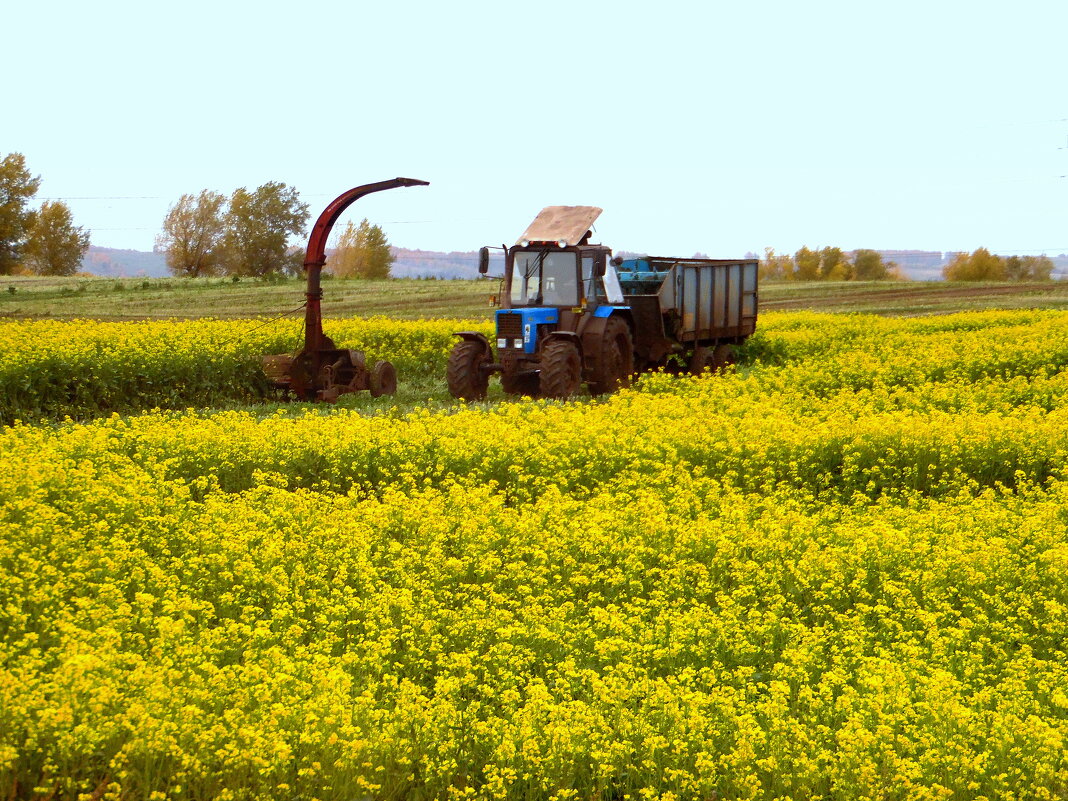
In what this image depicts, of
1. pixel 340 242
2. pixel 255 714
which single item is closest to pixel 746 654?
pixel 255 714

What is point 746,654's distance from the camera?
7.05 m

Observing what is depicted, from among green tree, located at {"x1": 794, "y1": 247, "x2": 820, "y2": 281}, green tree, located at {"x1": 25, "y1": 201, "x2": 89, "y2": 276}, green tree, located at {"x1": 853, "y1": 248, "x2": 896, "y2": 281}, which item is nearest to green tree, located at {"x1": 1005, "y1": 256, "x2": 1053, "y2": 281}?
green tree, located at {"x1": 853, "y1": 248, "x2": 896, "y2": 281}

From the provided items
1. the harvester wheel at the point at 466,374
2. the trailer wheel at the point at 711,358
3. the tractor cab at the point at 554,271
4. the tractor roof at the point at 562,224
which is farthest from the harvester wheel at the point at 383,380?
the trailer wheel at the point at 711,358

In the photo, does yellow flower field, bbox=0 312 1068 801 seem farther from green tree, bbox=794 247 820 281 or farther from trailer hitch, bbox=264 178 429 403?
green tree, bbox=794 247 820 281

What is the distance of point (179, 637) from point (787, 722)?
133 inches

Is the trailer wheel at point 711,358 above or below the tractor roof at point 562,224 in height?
below

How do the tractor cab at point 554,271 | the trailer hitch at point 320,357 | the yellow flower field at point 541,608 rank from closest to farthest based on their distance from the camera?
the yellow flower field at point 541,608 < the trailer hitch at point 320,357 < the tractor cab at point 554,271

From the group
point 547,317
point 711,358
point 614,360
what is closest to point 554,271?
point 547,317

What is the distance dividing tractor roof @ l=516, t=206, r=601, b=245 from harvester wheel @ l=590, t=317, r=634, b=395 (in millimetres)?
1553

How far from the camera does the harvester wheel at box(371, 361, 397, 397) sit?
1942 cm

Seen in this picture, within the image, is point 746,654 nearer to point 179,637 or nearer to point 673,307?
point 179,637

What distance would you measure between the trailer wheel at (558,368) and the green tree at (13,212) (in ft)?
207

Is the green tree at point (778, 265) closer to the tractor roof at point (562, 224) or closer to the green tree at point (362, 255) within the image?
the green tree at point (362, 255)

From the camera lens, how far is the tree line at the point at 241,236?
7725 cm
